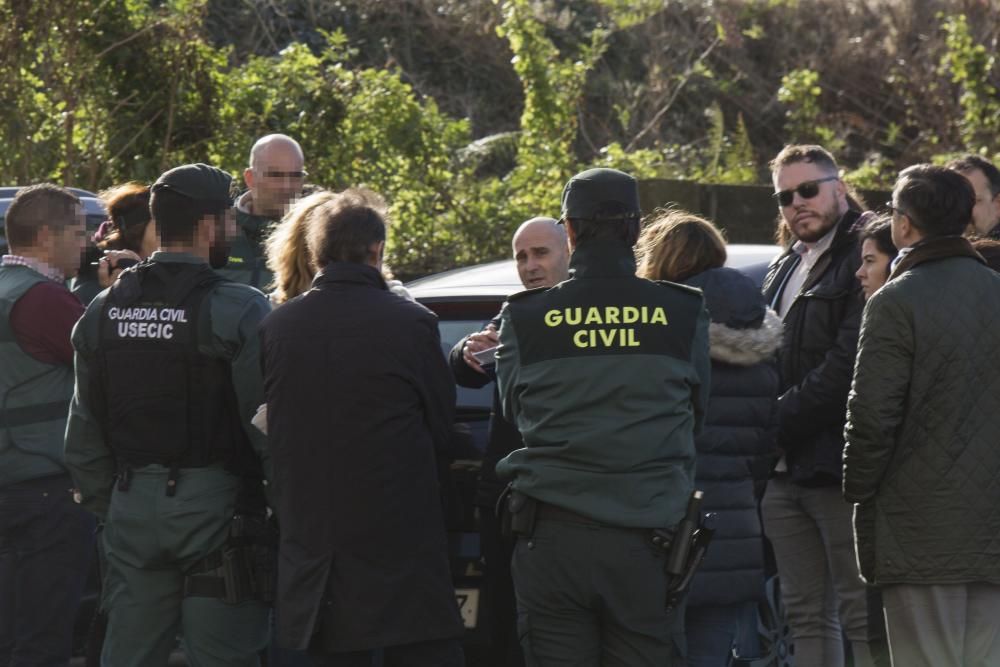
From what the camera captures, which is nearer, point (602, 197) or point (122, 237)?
point (602, 197)

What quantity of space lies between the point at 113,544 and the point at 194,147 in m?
6.01

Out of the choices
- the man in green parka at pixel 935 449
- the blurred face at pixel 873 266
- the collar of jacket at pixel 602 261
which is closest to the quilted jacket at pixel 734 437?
the man in green parka at pixel 935 449

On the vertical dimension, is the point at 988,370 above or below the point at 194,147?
below

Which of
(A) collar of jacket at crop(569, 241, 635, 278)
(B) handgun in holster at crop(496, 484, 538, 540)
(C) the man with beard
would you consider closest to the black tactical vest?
(B) handgun in holster at crop(496, 484, 538, 540)

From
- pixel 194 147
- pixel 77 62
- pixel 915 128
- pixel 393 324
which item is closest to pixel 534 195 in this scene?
pixel 194 147

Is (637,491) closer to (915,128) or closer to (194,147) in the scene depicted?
(194,147)

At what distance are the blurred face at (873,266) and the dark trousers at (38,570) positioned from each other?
298 centimetres

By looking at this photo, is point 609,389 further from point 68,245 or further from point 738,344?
point 68,245

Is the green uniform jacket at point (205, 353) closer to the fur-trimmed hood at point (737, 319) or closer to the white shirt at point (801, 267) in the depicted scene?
the fur-trimmed hood at point (737, 319)

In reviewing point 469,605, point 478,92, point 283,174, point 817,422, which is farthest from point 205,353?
point 478,92

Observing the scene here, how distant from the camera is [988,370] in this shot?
4.44 meters

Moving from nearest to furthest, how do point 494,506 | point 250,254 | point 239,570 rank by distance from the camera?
point 239,570 < point 494,506 < point 250,254

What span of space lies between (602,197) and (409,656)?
1.45 metres

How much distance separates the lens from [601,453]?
415 cm
